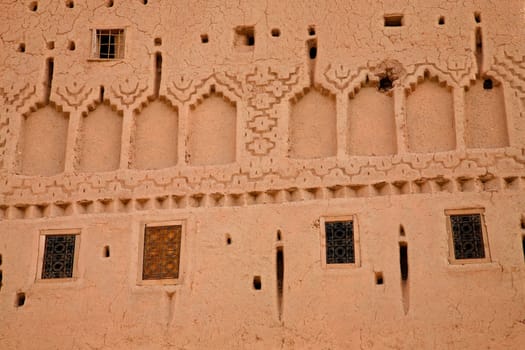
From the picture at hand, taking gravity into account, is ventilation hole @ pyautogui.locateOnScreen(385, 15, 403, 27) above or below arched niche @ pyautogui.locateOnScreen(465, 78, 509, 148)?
above

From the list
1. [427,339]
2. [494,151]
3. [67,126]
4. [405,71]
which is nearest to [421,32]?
[405,71]

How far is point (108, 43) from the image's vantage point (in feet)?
45.9

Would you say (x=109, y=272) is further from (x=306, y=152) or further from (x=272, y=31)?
(x=272, y=31)

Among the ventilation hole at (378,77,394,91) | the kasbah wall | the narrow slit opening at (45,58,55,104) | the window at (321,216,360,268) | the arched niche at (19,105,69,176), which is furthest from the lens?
the narrow slit opening at (45,58,55,104)

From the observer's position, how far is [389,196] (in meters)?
12.3

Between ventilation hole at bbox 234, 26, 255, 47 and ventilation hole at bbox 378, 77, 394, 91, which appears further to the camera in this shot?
ventilation hole at bbox 234, 26, 255, 47

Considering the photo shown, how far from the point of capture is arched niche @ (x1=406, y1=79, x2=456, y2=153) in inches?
495

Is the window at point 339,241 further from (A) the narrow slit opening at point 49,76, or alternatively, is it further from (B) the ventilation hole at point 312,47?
(A) the narrow slit opening at point 49,76

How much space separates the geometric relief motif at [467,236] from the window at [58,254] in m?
4.96

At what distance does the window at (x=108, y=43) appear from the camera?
13.9 m

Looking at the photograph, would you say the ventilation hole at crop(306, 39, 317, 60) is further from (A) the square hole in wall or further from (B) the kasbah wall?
(A) the square hole in wall

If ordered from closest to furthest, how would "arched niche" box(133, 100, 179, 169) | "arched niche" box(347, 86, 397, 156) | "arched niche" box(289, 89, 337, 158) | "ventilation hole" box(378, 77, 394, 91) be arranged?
"arched niche" box(347, 86, 397, 156)
"arched niche" box(289, 89, 337, 158)
"ventilation hole" box(378, 77, 394, 91)
"arched niche" box(133, 100, 179, 169)

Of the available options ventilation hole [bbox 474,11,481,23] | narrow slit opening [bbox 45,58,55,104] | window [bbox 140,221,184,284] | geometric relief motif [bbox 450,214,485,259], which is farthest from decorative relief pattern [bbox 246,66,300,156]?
narrow slit opening [bbox 45,58,55,104]

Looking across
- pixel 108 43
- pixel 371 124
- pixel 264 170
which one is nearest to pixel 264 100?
A: pixel 264 170
